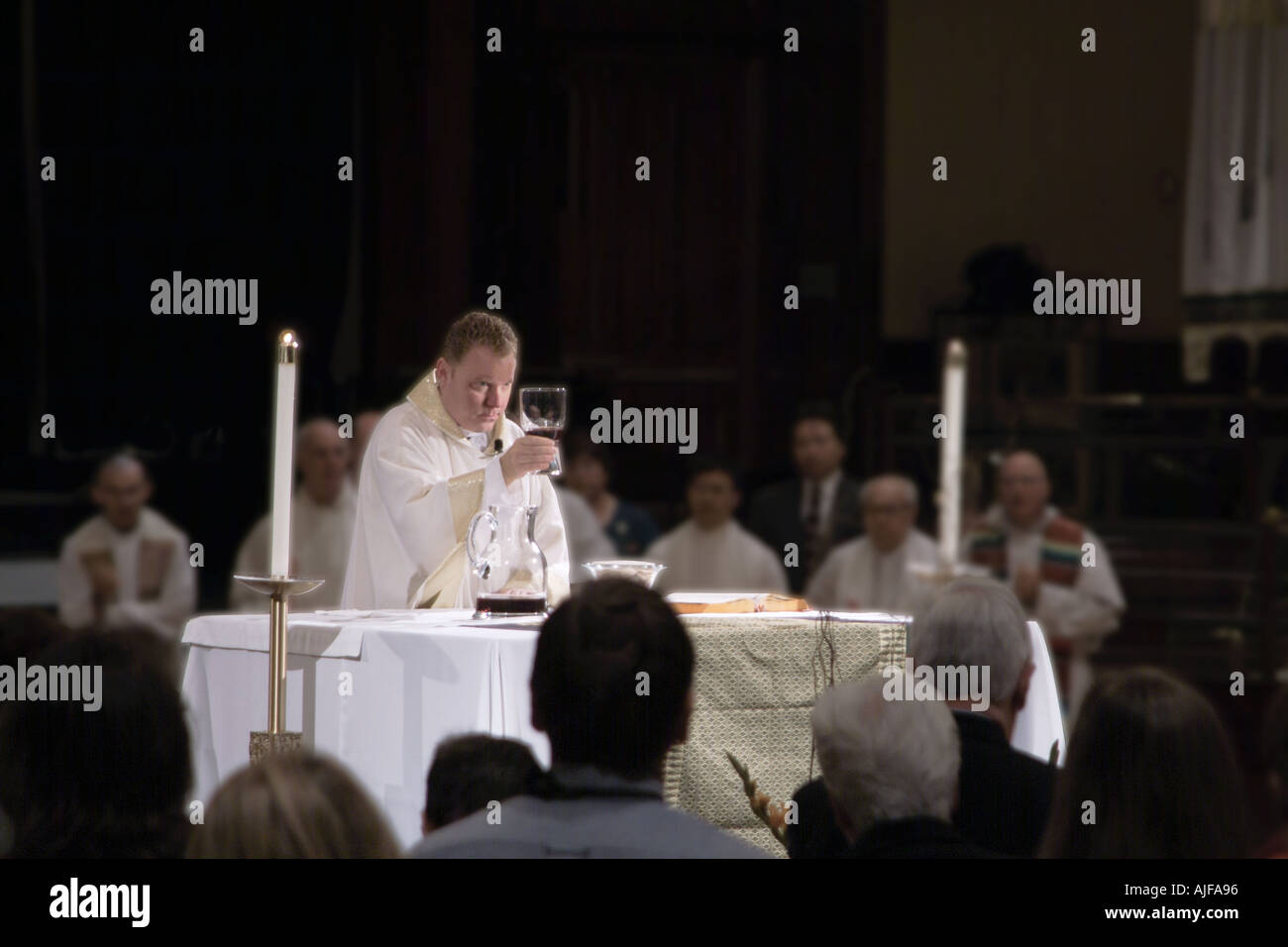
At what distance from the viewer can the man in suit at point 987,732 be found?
92.7 inches

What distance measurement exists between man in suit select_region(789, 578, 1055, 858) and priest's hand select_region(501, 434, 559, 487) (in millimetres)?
675

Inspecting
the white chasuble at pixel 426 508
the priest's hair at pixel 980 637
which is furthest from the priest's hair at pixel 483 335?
the priest's hair at pixel 980 637

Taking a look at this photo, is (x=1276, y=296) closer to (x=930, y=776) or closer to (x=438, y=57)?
(x=438, y=57)

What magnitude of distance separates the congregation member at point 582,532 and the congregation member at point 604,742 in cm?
431

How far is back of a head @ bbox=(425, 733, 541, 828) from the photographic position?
208cm

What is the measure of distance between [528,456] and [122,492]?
3654mm

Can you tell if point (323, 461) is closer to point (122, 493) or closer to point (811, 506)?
point (122, 493)

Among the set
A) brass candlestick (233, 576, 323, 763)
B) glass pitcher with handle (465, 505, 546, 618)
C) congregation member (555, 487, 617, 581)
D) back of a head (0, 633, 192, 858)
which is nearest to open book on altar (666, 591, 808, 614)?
glass pitcher with handle (465, 505, 546, 618)

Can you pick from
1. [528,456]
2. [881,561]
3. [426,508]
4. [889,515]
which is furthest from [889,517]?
[528,456]

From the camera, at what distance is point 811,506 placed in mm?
6652

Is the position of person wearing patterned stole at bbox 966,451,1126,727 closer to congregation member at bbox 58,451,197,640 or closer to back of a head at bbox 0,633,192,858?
congregation member at bbox 58,451,197,640

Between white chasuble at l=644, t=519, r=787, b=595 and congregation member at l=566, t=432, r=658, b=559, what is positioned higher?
congregation member at l=566, t=432, r=658, b=559

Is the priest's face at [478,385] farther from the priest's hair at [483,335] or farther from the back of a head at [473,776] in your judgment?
the back of a head at [473,776]

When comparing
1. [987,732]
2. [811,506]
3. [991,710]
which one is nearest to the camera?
[987,732]
